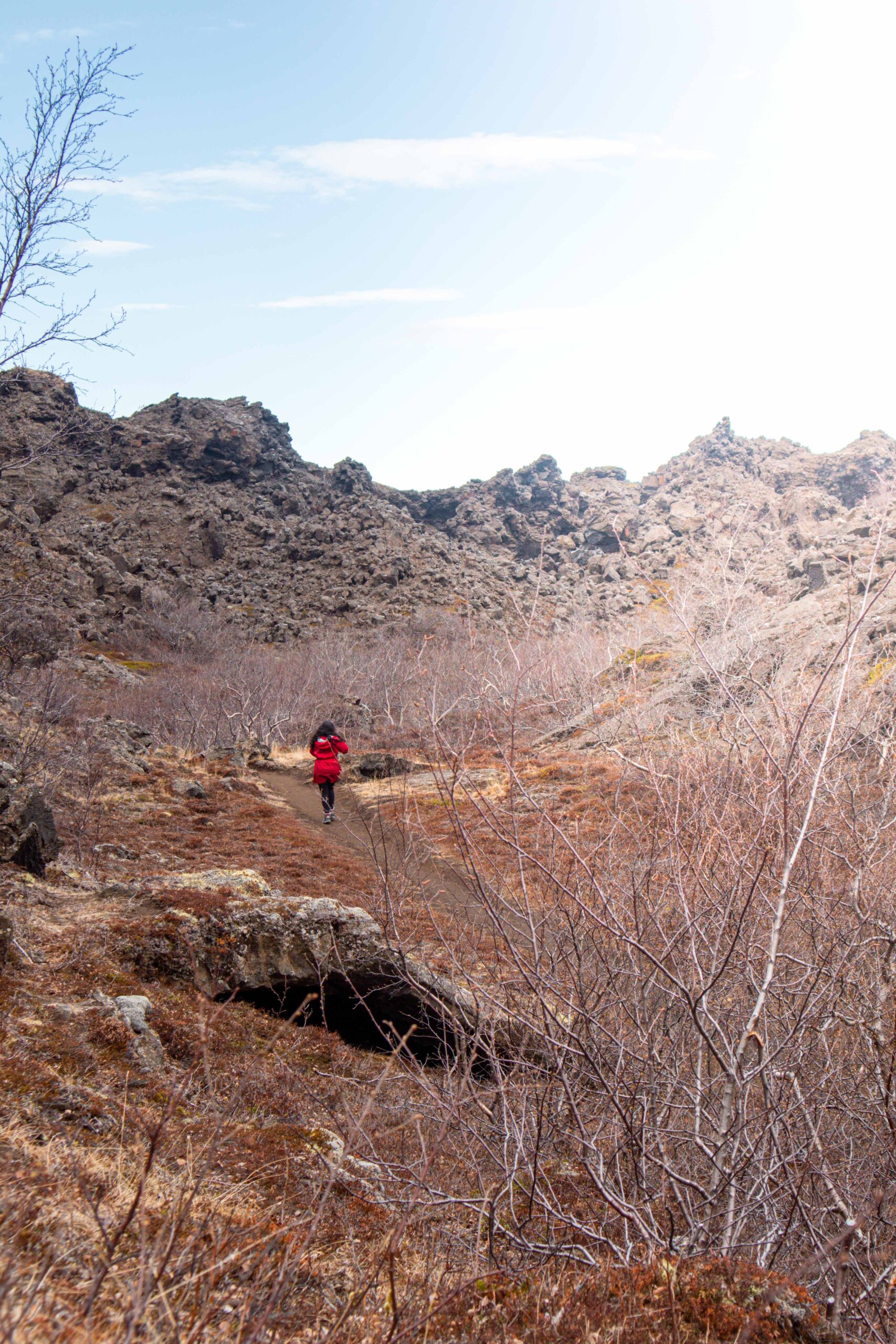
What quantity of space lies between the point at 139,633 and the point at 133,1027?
40411mm

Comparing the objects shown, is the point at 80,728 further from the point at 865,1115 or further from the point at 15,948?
the point at 865,1115

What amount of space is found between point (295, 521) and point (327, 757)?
49661 millimetres

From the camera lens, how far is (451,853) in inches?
473

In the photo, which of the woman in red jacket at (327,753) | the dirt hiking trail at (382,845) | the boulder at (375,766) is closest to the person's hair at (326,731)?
the woman in red jacket at (327,753)

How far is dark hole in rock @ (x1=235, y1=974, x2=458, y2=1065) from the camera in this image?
208 inches

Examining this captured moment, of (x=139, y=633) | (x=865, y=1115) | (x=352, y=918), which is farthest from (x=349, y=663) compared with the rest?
(x=865, y=1115)

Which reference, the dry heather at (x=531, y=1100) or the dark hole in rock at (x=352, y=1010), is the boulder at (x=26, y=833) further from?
the dark hole in rock at (x=352, y=1010)

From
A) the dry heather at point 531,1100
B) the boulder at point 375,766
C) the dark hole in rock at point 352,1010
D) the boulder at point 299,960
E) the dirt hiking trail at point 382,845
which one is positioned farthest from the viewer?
the boulder at point 375,766

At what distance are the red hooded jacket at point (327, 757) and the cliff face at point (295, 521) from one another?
56.6ft

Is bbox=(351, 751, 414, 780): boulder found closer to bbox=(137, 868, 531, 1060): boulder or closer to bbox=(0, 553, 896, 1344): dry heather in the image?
bbox=(0, 553, 896, 1344): dry heather

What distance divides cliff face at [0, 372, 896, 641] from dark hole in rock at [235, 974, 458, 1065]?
2251 centimetres

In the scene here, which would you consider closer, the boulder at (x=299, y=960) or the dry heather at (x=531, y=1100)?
the dry heather at (x=531, y=1100)

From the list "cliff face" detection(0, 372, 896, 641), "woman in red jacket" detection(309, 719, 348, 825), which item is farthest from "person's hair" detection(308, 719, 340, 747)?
"cliff face" detection(0, 372, 896, 641)

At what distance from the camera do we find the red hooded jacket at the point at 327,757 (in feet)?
40.9
